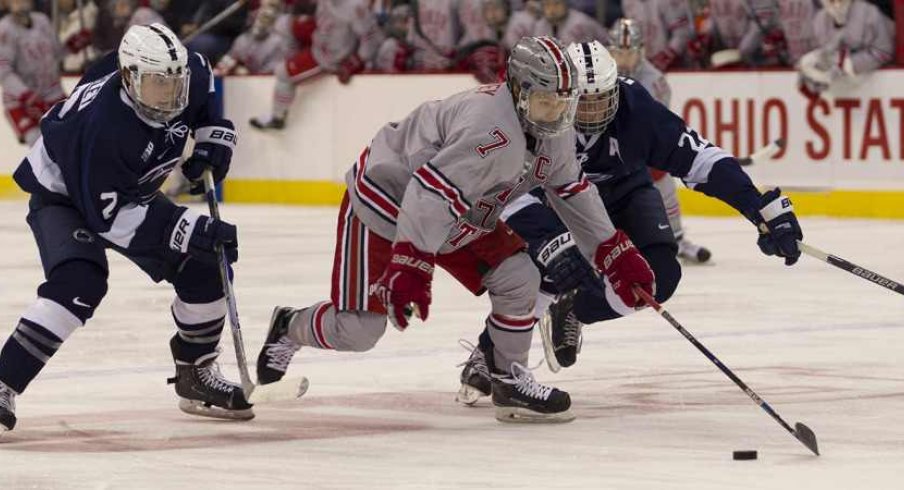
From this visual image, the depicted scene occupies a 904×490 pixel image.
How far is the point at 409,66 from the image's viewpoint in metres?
15.1

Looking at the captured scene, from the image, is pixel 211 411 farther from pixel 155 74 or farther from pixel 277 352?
pixel 155 74

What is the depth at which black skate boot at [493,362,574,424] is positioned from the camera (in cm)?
576

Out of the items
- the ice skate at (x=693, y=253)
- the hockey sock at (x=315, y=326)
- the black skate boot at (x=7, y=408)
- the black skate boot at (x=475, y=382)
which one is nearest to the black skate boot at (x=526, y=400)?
the black skate boot at (x=475, y=382)

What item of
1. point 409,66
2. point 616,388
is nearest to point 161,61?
point 616,388

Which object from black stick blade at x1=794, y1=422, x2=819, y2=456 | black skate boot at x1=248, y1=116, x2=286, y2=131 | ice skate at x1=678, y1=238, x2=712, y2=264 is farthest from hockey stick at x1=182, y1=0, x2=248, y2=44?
black stick blade at x1=794, y1=422, x2=819, y2=456

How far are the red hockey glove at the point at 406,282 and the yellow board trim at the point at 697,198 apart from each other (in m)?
8.19

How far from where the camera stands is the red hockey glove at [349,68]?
1534 centimetres

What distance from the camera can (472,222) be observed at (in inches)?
221

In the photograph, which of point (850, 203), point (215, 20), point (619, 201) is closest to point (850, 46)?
point (850, 203)

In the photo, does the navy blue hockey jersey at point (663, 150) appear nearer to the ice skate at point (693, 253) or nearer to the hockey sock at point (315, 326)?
the hockey sock at point (315, 326)

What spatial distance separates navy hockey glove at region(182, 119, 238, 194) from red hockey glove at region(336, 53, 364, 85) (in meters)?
9.32

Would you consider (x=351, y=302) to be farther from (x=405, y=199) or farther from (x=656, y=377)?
(x=656, y=377)

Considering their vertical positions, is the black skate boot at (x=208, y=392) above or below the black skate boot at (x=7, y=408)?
below

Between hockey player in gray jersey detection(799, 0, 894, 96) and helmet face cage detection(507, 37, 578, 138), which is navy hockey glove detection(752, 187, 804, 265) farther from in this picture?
hockey player in gray jersey detection(799, 0, 894, 96)
